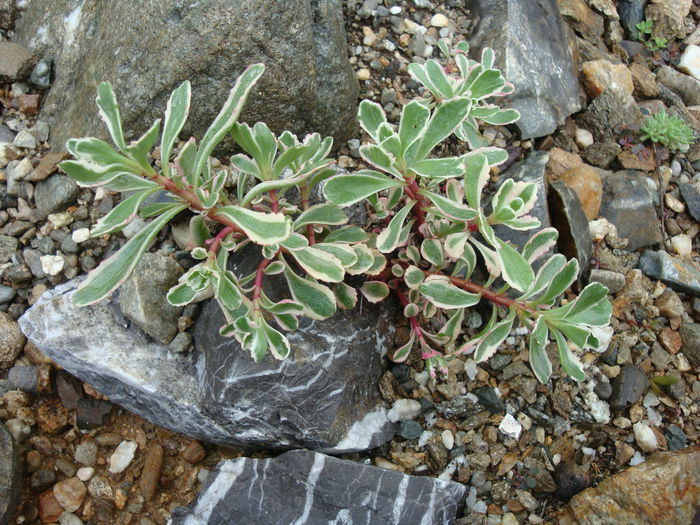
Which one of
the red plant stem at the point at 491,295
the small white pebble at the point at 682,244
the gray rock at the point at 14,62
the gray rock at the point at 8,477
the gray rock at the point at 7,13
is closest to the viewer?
the red plant stem at the point at 491,295

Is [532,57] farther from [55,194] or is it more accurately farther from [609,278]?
[55,194]

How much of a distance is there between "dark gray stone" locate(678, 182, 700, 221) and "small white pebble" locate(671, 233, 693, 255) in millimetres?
154

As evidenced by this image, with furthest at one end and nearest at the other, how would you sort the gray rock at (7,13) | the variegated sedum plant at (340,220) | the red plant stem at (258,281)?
the gray rock at (7,13), the red plant stem at (258,281), the variegated sedum plant at (340,220)

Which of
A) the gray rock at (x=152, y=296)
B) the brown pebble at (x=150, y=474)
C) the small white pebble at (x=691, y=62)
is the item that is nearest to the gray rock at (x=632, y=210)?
the small white pebble at (x=691, y=62)

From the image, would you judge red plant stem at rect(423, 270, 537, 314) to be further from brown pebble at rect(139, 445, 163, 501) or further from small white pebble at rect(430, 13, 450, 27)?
small white pebble at rect(430, 13, 450, 27)

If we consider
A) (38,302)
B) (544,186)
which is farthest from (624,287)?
(38,302)

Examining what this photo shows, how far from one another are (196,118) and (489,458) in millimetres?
2281

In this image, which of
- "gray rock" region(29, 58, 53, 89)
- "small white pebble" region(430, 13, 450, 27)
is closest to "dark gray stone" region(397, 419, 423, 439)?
"small white pebble" region(430, 13, 450, 27)

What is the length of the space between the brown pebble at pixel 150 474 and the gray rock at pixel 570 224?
243 centimetres

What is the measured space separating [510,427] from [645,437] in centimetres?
67

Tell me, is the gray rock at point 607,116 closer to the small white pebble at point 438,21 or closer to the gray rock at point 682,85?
the gray rock at point 682,85

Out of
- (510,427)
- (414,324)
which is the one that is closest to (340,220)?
(414,324)

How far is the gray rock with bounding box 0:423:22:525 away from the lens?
286cm

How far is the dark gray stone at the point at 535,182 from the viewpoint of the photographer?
10.7 ft
